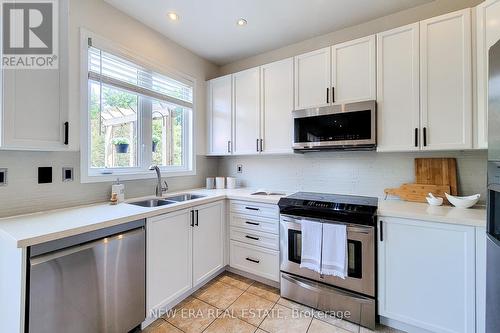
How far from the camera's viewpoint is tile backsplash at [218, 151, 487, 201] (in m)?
1.94

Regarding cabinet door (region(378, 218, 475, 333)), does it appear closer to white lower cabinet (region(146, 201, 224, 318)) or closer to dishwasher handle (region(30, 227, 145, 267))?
white lower cabinet (region(146, 201, 224, 318))

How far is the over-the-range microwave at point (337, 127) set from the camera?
204 centimetres

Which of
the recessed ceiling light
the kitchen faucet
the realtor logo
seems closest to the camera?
the realtor logo

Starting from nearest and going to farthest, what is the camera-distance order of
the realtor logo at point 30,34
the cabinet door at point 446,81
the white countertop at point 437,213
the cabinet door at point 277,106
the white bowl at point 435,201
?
the realtor logo at point 30,34 < the white countertop at point 437,213 < the cabinet door at point 446,81 < the white bowl at point 435,201 < the cabinet door at point 277,106

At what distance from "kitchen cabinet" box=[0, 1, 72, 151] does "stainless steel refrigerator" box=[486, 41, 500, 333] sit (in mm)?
2553

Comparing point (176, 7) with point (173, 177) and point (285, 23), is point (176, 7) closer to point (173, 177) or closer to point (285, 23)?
point (285, 23)

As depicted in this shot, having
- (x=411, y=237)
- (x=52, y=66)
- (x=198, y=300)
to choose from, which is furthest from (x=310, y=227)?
(x=52, y=66)

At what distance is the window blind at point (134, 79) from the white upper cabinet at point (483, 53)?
110 inches

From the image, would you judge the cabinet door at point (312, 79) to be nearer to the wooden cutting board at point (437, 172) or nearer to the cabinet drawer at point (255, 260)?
the wooden cutting board at point (437, 172)

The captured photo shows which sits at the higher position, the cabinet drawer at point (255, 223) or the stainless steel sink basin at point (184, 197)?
the stainless steel sink basin at point (184, 197)

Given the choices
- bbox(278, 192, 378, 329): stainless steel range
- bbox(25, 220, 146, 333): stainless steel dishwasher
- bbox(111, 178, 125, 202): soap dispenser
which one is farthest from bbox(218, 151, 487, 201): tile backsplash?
bbox(25, 220, 146, 333): stainless steel dishwasher

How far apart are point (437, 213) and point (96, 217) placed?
240 centimetres

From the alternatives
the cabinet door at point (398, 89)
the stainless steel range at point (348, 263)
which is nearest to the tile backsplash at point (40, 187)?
the stainless steel range at point (348, 263)

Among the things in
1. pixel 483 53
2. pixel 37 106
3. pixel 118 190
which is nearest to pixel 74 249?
pixel 118 190
